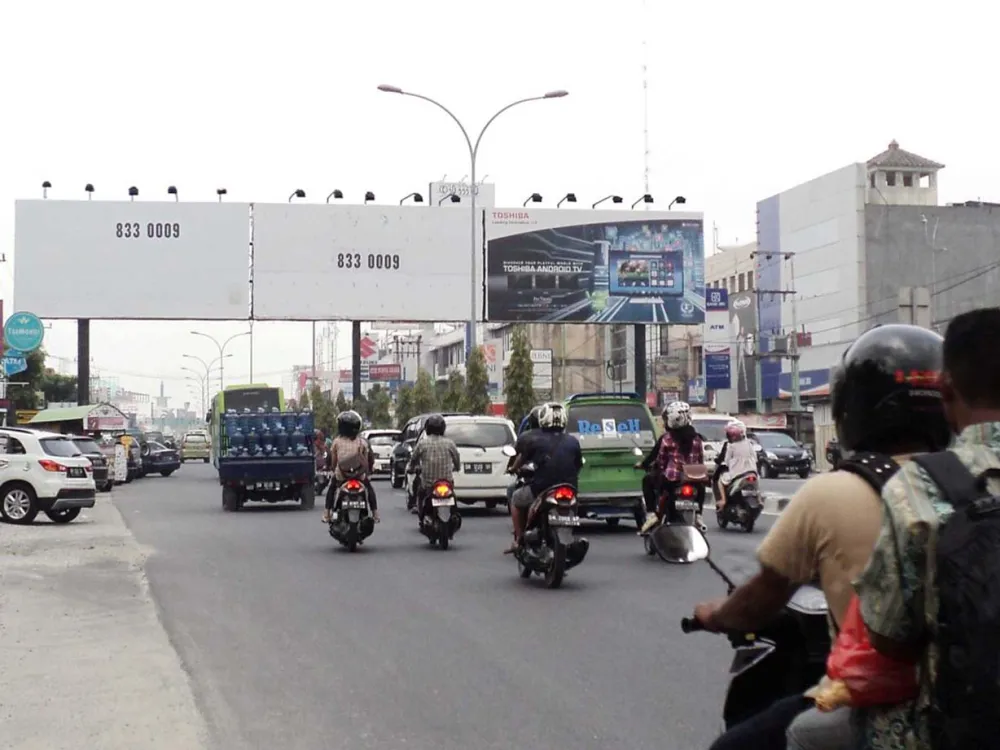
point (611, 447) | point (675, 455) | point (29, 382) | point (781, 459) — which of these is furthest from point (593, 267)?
point (675, 455)

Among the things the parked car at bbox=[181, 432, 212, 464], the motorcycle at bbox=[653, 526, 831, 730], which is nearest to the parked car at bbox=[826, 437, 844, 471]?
the motorcycle at bbox=[653, 526, 831, 730]

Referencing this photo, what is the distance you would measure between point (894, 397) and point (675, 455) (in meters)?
13.0

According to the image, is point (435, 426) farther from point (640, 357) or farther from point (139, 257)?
point (640, 357)

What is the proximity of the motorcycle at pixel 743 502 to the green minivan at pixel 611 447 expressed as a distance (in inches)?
52.2

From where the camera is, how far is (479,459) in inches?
1027

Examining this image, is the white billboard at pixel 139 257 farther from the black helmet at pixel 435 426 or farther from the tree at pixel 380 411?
the tree at pixel 380 411

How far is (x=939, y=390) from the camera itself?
332cm

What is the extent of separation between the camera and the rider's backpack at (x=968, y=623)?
2.52 meters

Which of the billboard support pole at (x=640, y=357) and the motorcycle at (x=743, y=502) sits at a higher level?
the billboard support pole at (x=640, y=357)

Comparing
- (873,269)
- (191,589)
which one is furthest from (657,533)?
(873,269)

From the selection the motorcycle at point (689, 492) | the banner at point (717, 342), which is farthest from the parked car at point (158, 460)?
the motorcycle at point (689, 492)

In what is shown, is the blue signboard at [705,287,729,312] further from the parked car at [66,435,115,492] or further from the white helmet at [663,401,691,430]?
the white helmet at [663,401,691,430]

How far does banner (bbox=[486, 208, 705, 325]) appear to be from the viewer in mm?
53312

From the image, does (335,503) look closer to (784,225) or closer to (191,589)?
(191,589)
